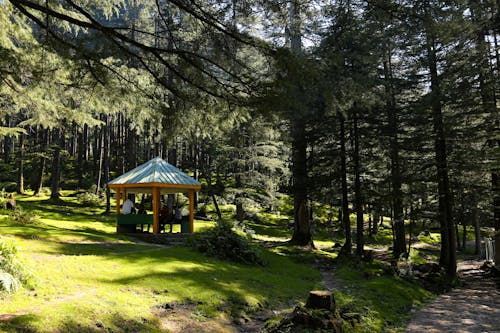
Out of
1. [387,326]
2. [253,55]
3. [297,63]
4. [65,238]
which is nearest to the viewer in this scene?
[297,63]

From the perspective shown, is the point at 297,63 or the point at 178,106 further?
the point at 178,106

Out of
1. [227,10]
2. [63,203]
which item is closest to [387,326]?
[227,10]

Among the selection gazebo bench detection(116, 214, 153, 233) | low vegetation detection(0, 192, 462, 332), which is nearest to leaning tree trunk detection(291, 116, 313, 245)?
low vegetation detection(0, 192, 462, 332)

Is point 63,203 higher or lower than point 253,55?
lower

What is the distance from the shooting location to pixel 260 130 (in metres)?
7.31

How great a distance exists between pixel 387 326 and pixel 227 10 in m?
6.85

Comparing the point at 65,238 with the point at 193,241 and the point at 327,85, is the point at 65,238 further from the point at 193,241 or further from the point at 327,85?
the point at 327,85

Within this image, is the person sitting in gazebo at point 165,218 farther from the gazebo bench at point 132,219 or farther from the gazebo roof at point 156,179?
the gazebo roof at point 156,179

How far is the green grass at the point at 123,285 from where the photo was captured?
17.8 ft

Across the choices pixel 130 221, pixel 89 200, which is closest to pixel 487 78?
pixel 130 221

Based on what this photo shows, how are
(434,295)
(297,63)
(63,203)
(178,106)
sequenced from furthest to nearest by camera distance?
(63,203)
(434,295)
(178,106)
(297,63)

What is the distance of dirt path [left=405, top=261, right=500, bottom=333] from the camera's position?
27.7 feet

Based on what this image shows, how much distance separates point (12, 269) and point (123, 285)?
1.86 metres

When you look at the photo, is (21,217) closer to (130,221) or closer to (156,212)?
(130,221)
